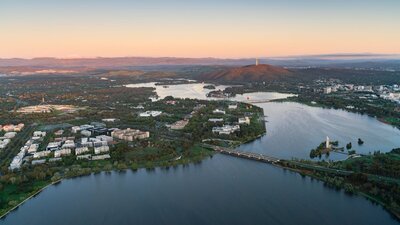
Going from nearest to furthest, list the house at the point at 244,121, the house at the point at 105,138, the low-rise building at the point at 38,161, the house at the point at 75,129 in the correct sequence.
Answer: the low-rise building at the point at 38,161 < the house at the point at 105,138 < the house at the point at 75,129 < the house at the point at 244,121

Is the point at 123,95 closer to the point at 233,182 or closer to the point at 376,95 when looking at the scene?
the point at 376,95

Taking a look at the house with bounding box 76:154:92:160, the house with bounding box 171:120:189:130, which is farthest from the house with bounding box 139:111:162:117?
the house with bounding box 76:154:92:160

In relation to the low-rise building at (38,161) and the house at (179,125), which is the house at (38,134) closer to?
the low-rise building at (38,161)

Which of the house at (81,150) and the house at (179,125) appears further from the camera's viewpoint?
the house at (179,125)

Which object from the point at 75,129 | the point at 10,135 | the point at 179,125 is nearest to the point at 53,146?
the point at 75,129

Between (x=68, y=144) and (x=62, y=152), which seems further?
(x=68, y=144)

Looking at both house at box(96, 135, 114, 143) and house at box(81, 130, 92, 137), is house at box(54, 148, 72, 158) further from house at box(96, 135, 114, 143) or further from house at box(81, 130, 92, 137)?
house at box(81, 130, 92, 137)

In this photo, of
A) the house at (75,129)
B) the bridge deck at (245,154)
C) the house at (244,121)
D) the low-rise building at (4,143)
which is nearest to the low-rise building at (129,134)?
the house at (75,129)

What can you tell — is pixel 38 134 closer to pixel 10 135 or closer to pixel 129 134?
pixel 10 135
